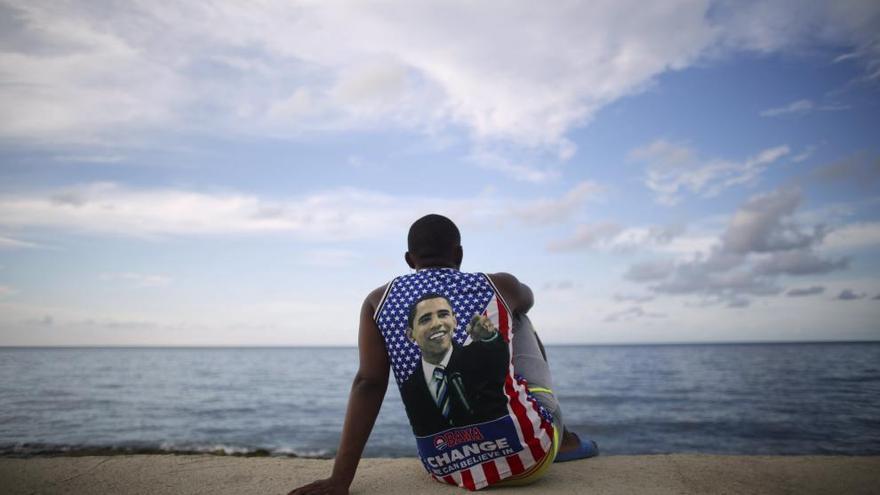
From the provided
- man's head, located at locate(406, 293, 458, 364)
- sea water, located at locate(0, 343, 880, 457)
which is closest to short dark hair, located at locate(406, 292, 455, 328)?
man's head, located at locate(406, 293, 458, 364)

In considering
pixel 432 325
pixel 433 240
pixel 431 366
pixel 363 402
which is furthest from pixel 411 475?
pixel 433 240

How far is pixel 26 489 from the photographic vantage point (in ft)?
11.0

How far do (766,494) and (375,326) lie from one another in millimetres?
2608

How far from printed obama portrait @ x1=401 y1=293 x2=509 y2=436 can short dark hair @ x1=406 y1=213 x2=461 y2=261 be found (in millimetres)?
290

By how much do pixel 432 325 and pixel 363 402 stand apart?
61cm

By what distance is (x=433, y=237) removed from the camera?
288 cm

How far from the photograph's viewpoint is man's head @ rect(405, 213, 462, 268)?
9.47 ft

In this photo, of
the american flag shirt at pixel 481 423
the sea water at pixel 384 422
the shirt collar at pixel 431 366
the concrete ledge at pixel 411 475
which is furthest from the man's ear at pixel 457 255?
the sea water at pixel 384 422

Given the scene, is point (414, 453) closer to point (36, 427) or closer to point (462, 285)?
point (462, 285)

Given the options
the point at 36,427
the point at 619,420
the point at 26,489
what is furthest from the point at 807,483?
the point at 36,427

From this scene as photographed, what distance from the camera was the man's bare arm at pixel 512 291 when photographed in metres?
2.87

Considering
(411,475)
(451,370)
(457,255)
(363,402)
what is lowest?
(411,475)

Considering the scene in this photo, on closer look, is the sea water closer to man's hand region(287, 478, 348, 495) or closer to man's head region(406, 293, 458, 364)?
man's hand region(287, 478, 348, 495)

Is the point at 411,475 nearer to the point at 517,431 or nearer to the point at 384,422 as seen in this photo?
the point at 517,431
